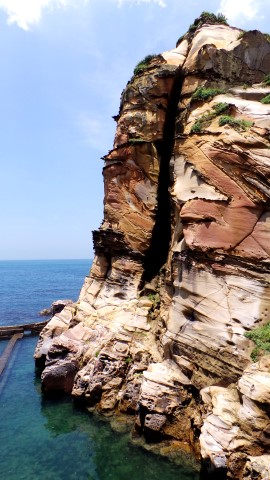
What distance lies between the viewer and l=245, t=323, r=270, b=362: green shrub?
44.0 feet

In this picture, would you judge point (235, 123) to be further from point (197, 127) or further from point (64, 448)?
point (64, 448)

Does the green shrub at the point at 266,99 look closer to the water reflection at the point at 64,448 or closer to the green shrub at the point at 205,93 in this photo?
the green shrub at the point at 205,93

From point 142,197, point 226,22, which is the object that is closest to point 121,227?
point 142,197

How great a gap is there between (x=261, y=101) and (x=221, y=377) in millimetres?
14879

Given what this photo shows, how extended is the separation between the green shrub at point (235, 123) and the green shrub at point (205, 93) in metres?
3.59

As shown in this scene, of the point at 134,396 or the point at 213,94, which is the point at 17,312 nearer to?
the point at 134,396

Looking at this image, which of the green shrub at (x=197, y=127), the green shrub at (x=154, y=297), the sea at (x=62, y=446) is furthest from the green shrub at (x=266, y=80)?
the sea at (x=62, y=446)

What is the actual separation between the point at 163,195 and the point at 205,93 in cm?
773

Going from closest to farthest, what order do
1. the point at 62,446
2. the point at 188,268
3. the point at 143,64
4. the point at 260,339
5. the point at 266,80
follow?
1. the point at 260,339
2. the point at 62,446
3. the point at 188,268
4. the point at 266,80
5. the point at 143,64

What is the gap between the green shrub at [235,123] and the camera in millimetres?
16359

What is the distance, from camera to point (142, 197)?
78.0 feet

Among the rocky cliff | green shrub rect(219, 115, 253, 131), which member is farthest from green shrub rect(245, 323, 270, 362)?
green shrub rect(219, 115, 253, 131)

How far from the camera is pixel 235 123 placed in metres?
16.6

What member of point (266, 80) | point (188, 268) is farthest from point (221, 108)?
point (188, 268)
